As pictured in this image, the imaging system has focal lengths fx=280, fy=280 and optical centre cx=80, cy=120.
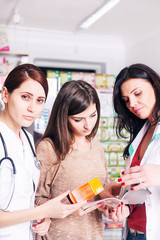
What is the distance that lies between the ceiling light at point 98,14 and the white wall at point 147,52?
1.20 meters

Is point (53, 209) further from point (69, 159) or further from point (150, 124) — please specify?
point (150, 124)

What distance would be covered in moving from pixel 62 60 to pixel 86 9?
155cm

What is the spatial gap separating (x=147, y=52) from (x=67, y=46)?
5.42 ft

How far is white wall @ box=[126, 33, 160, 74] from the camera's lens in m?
5.15

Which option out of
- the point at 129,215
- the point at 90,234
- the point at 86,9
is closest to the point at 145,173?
the point at 129,215

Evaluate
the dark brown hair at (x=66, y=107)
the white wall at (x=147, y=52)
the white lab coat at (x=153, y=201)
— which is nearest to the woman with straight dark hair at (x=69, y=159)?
the dark brown hair at (x=66, y=107)

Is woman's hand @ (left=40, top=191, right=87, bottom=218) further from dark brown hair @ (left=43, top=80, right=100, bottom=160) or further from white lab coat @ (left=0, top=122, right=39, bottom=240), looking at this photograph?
dark brown hair @ (left=43, top=80, right=100, bottom=160)

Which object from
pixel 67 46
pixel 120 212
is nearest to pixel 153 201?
pixel 120 212

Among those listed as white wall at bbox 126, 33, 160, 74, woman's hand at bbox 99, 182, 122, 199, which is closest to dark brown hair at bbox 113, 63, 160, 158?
woman's hand at bbox 99, 182, 122, 199

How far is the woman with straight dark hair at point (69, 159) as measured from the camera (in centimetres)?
158

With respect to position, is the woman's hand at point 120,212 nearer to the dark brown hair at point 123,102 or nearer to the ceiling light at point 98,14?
the dark brown hair at point 123,102

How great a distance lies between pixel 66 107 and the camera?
5.22ft

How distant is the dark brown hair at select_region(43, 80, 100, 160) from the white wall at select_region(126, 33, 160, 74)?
137 inches

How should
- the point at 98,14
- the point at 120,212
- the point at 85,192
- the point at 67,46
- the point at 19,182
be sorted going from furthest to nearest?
the point at 67,46 → the point at 98,14 → the point at 120,212 → the point at 85,192 → the point at 19,182
